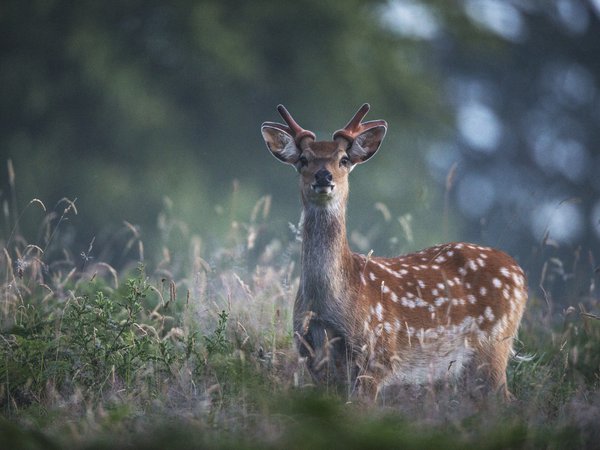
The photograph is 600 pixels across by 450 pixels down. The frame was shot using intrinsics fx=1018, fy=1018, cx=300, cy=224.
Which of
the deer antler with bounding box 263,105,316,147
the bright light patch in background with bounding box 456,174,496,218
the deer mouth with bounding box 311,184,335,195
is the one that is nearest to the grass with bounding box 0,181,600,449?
the deer mouth with bounding box 311,184,335,195

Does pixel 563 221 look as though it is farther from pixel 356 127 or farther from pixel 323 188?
pixel 323 188

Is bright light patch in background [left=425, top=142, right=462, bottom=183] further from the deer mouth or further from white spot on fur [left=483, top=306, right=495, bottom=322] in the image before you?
the deer mouth

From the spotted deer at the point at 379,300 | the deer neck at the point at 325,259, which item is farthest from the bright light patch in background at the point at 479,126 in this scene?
the deer neck at the point at 325,259

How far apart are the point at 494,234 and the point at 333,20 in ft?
20.5

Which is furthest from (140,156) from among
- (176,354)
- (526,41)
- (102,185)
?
(176,354)

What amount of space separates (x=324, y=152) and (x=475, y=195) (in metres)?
15.5

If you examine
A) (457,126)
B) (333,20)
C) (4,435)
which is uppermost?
(333,20)

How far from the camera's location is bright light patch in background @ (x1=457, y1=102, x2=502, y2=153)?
22.2m

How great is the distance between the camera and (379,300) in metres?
6.34

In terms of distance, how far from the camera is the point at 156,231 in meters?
18.8

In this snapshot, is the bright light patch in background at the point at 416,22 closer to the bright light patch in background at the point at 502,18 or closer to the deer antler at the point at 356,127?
the bright light patch in background at the point at 502,18

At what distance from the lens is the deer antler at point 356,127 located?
6656 mm

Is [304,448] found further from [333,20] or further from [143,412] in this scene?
[333,20]

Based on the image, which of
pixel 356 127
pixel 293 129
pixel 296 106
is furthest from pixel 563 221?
pixel 293 129
